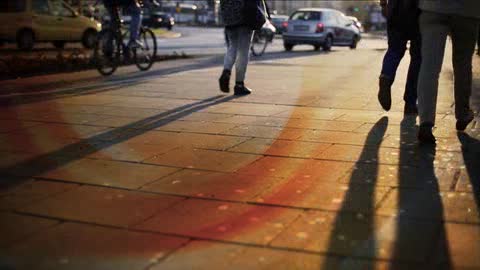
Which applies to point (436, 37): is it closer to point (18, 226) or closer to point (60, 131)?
point (60, 131)

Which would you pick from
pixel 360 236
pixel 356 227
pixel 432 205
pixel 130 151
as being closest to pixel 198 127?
pixel 130 151

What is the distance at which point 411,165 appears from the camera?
480 cm

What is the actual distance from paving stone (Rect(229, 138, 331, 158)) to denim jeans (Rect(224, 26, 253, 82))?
3.28m

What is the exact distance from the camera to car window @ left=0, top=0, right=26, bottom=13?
2125cm

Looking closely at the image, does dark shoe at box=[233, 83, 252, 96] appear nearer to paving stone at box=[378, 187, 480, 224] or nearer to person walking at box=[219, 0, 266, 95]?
person walking at box=[219, 0, 266, 95]

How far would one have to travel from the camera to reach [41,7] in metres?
22.8

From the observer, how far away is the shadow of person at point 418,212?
3133 millimetres

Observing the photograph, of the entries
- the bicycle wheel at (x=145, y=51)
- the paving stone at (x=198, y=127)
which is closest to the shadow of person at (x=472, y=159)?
the paving stone at (x=198, y=127)

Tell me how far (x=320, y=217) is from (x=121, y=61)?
8.63 metres

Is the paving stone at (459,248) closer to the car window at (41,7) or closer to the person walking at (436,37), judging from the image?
the person walking at (436,37)

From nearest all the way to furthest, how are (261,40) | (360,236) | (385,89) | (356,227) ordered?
1. (360,236)
2. (356,227)
3. (385,89)
4. (261,40)

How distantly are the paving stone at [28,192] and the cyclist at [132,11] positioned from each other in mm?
6938

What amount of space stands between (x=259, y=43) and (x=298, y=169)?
17542 millimetres

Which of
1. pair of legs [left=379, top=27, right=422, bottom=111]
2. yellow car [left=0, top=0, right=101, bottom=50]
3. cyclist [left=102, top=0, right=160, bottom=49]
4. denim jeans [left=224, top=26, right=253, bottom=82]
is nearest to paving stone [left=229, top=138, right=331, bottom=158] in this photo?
pair of legs [left=379, top=27, right=422, bottom=111]
